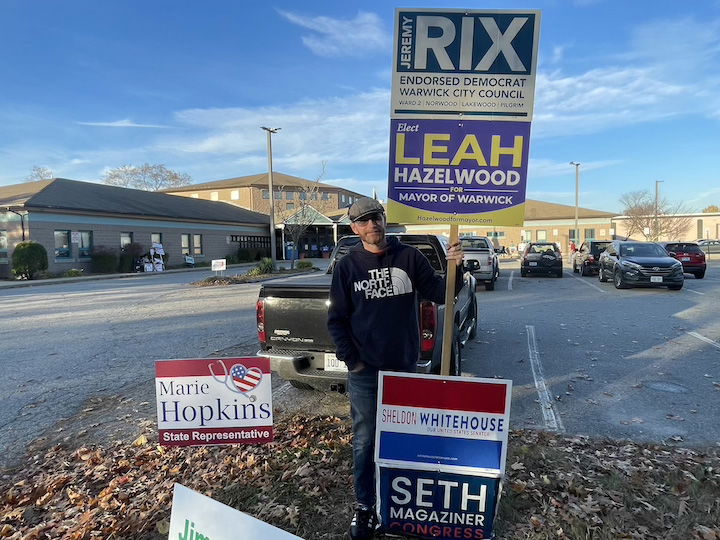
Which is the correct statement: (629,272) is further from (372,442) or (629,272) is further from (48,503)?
(48,503)

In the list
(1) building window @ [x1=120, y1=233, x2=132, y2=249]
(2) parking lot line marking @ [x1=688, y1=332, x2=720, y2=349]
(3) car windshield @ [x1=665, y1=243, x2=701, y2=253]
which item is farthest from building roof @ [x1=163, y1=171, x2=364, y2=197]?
(2) parking lot line marking @ [x1=688, y1=332, x2=720, y2=349]

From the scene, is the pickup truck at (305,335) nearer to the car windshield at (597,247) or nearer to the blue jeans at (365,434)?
the blue jeans at (365,434)

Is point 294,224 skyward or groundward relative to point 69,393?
skyward

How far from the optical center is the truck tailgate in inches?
170

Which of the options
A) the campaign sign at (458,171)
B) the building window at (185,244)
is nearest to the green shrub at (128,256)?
the building window at (185,244)

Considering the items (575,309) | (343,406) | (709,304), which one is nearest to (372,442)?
(343,406)

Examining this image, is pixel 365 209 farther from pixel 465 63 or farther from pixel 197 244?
pixel 197 244

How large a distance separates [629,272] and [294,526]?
47.1 ft

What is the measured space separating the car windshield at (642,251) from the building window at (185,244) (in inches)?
1110

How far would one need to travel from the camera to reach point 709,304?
11.2 m

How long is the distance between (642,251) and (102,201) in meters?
29.7

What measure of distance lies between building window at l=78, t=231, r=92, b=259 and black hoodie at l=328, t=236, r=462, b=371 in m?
28.3

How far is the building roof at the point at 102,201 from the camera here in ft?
84.5

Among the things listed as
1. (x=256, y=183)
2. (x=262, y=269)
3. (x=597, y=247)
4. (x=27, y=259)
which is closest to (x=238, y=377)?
(x=262, y=269)
